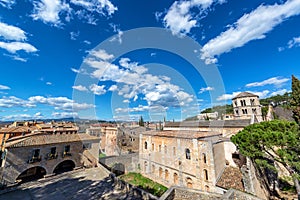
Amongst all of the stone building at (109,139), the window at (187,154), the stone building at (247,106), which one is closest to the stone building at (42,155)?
the window at (187,154)

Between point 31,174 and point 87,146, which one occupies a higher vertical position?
point 87,146

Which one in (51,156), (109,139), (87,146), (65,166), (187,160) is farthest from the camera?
(109,139)

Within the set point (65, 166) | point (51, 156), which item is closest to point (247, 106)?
point (65, 166)

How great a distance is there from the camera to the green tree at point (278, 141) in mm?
8977

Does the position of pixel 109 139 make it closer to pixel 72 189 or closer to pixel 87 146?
pixel 87 146

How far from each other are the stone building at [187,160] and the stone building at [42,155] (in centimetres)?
784

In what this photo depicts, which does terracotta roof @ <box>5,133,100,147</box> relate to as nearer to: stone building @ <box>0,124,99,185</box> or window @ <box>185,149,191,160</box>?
stone building @ <box>0,124,99,185</box>

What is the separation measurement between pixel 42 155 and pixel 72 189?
281 inches

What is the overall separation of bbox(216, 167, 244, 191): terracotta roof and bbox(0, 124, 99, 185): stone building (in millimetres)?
11625

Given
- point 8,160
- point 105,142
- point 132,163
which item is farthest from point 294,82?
point 105,142

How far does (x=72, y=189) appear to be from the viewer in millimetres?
8023

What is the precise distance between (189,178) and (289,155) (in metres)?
8.95

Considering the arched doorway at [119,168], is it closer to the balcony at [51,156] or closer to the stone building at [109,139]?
the stone building at [109,139]

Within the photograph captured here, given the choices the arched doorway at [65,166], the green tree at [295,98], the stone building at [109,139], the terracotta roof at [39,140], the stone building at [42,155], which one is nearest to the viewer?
the stone building at [42,155]
